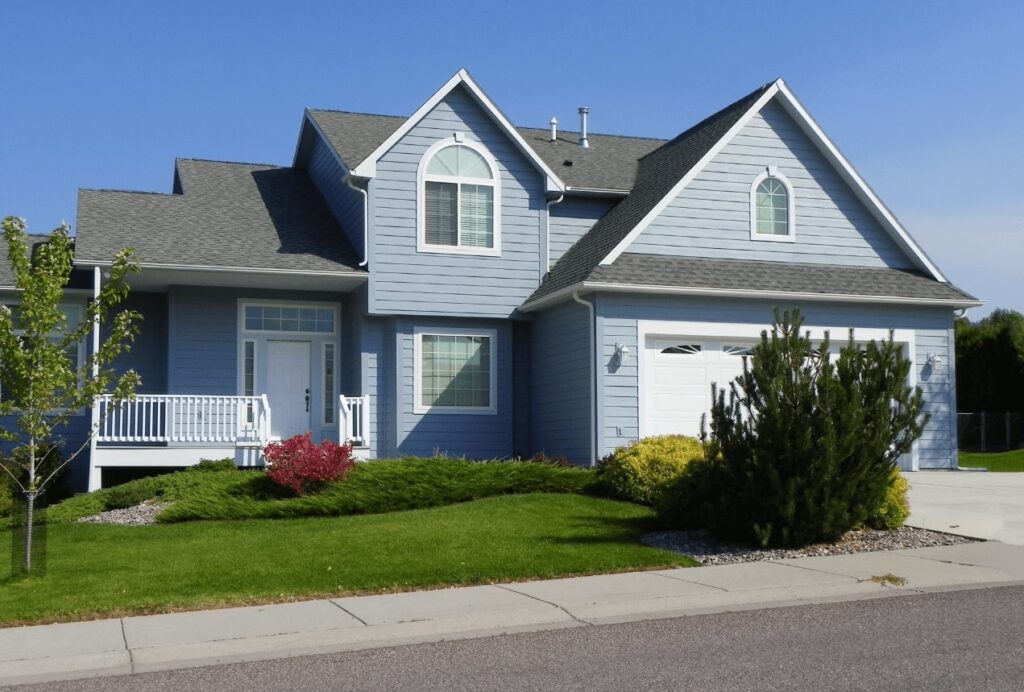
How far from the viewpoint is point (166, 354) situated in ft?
71.0

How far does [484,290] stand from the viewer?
21078mm

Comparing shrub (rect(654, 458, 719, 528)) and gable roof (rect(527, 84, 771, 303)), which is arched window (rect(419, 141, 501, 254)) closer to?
gable roof (rect(527, 84, 771, 303))

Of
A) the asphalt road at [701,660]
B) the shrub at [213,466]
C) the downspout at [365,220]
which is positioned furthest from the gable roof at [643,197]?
the asphalt road at [701,660]

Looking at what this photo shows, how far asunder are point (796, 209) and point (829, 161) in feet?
3.69

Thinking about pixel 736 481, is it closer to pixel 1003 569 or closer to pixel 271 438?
pixel 1003 569

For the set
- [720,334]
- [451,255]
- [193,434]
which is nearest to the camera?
[193,434]

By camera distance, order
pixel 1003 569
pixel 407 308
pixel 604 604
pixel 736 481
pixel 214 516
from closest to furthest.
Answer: pixel 604 604
pixel 1003 569
pixel 736 481
pixel 214 516
pixel 407 308

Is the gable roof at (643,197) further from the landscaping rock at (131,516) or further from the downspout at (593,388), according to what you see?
the landscaping rock at (131,516)

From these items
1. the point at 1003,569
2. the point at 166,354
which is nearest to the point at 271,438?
the point at 166,354

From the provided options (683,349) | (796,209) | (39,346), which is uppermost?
(796,209)

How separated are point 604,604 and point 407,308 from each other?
1134 centimetres

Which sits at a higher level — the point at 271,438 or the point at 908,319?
the point at 908,319

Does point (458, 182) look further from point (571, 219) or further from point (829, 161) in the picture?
point (829, 161)

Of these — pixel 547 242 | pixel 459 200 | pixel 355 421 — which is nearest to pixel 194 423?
pixel 355 421
